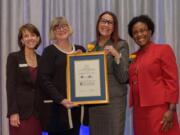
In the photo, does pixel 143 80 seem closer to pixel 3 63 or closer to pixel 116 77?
pixel 116 77

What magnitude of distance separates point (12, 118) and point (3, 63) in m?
1.22

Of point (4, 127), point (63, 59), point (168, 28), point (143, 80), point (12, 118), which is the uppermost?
point (168, 28)

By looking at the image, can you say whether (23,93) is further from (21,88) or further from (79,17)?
(79,17)

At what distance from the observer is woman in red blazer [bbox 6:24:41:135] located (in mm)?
2912

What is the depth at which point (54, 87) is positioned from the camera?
276cm

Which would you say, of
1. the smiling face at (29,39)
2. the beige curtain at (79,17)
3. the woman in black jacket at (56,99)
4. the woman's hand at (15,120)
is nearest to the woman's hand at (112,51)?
the woman in black jacket at (56,99)

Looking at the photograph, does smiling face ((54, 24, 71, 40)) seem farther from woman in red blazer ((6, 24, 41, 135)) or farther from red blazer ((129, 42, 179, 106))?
red blazer ((129, 42, 179, 106))

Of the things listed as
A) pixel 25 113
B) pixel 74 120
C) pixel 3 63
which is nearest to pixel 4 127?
pixel 3 63

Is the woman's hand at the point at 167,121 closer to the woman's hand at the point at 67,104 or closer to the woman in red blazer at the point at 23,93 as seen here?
the woman's hand at the point at 67,104

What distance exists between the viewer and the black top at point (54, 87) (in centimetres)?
278

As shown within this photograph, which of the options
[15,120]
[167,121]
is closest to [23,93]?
[15,120]

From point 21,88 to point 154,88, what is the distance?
1.11 metres

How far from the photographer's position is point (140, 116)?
2.72 meters

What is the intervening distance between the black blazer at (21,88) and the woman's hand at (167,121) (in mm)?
1062
